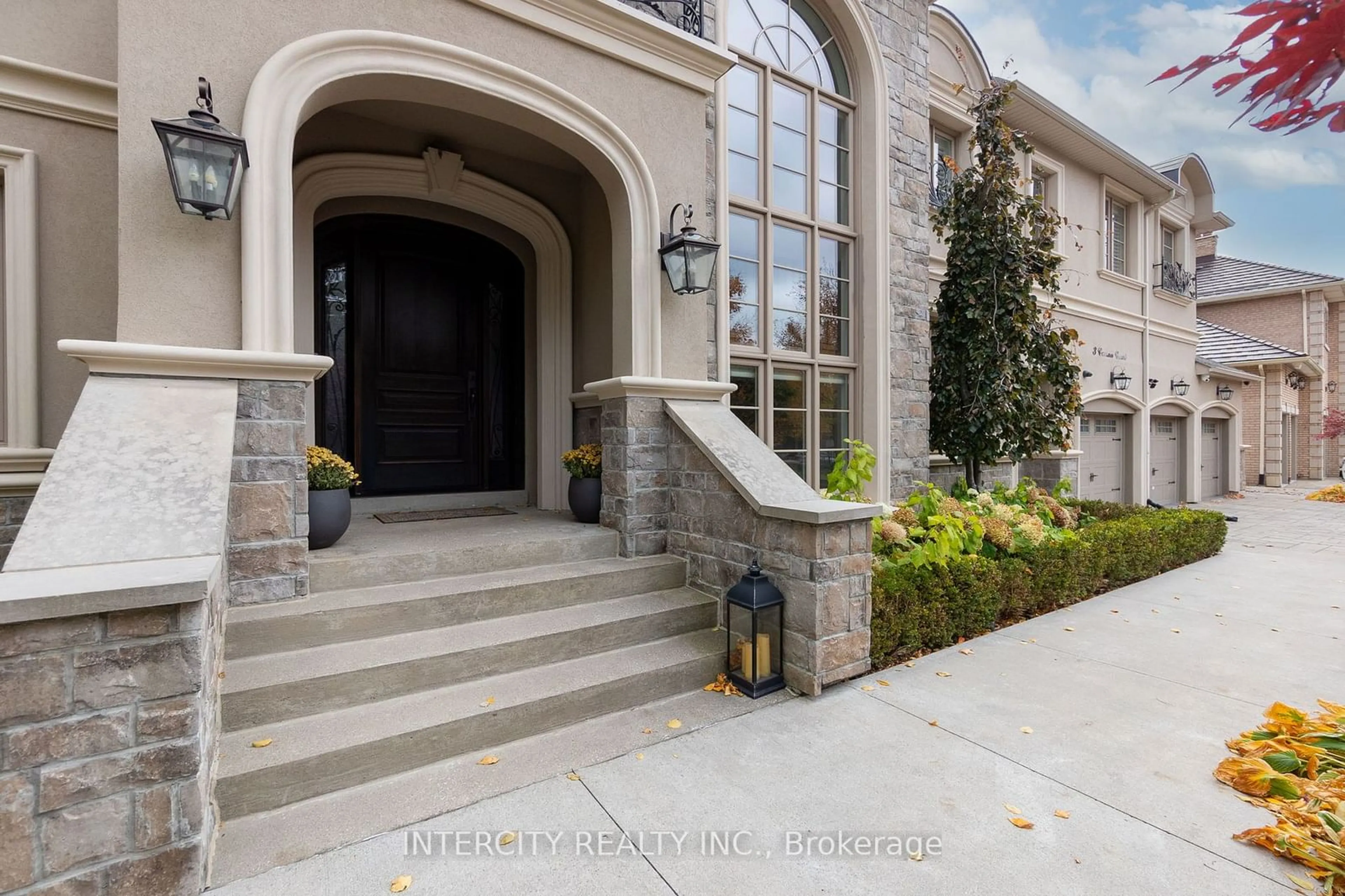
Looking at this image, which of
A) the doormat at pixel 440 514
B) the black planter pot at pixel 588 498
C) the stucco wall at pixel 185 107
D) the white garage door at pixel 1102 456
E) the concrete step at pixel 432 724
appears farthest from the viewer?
the white garage door at pixel 1102 456

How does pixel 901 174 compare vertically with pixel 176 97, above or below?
above

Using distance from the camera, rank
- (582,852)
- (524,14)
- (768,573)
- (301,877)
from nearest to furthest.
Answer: (301,877) → (582,852) → (768,573) → (524,14)

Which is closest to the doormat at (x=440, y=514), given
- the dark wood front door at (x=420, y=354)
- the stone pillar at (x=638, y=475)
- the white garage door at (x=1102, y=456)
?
the dark wood front door at (x=420, y=354)

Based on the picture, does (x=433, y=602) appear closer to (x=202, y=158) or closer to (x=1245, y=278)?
(x=202, y=158)

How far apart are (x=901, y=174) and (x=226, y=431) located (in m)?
6.29

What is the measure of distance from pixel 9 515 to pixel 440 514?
222 centimetres

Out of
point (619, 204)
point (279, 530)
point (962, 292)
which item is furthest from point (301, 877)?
point (962, 292)

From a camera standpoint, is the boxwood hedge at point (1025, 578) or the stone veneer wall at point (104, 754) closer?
the stone veneer wall at point (104, 754)

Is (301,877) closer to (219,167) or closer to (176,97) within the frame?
(219,167)

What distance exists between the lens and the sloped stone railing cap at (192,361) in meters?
2.53

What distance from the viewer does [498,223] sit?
520 centimetres

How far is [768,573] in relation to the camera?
3330mm

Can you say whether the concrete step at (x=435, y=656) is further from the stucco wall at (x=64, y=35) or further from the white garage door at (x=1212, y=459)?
the white garage door at (x=1212, y=459)

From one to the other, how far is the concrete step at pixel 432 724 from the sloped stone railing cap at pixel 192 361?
1.54 m
